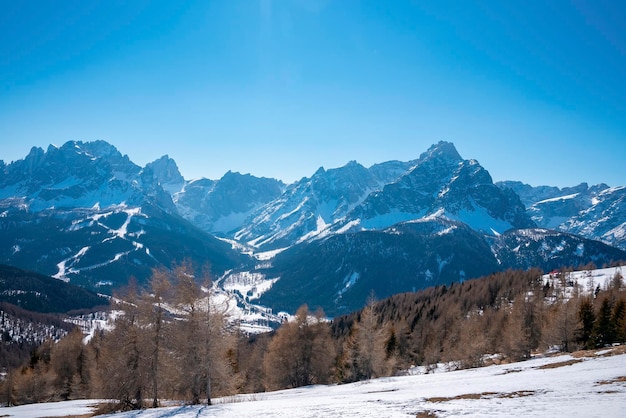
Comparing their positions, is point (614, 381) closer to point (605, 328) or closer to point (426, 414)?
point (426, 414)

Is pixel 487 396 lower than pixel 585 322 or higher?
higher

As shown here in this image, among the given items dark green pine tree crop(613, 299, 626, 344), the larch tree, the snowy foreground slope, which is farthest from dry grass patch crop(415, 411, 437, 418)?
dark green pine tree crop(613, 299, 626, 344)

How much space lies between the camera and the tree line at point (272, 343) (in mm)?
32844

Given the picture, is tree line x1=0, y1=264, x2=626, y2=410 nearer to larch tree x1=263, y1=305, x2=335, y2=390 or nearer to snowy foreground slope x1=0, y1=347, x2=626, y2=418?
larch tree x1=263, y1=305, x2=335, y2=390

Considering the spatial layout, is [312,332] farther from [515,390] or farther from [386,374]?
[515,390]

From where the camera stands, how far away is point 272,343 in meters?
66.9

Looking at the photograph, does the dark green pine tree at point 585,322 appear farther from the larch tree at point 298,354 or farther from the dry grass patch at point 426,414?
the dry grass patch at point 426,414

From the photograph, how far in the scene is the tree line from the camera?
108ft

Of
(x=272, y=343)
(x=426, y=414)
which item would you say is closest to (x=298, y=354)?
(x=272, y=343)

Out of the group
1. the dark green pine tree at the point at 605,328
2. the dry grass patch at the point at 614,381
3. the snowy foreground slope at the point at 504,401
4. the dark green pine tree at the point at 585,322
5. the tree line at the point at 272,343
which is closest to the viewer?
the snowy foreground slope at the point at 504,401


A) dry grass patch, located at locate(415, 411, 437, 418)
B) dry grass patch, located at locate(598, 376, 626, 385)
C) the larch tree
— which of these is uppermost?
dry grass patch, located at locate(598, 376, 626, 385)

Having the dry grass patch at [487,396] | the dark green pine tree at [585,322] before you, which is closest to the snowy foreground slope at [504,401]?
the dry grass patch at [487,396]

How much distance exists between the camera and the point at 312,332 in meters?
64.6

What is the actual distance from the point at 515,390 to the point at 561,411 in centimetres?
687
